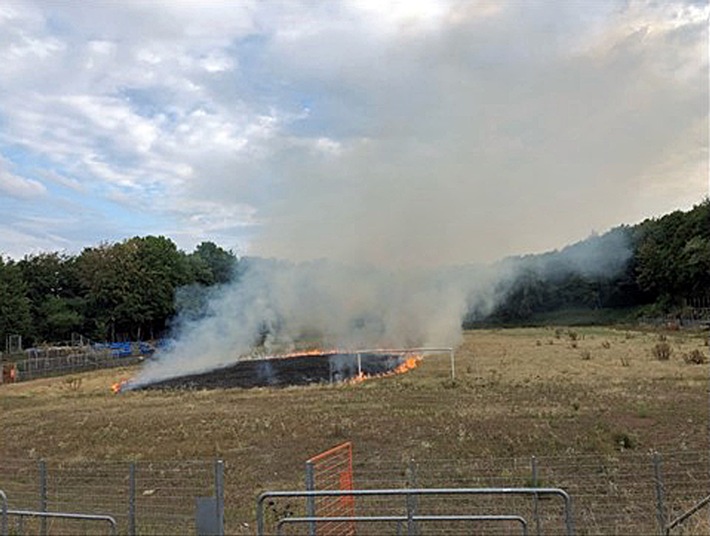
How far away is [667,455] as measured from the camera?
17891 millimetres

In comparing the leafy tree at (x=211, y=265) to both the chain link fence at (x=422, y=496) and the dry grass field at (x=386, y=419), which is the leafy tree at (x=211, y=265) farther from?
the chain link fence at (x=422, y=496)

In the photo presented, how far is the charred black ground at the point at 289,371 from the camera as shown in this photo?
4331 cm

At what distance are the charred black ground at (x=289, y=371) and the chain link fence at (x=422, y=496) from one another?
22.3 m

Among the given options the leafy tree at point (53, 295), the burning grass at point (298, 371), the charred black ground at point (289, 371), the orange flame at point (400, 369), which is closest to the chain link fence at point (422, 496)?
the orange flame at point (400, 369)

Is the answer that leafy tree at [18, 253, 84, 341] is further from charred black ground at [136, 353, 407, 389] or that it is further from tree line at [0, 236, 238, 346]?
charred black ground at [136, 353, 407, 389]

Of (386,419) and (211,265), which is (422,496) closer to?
(386,419)

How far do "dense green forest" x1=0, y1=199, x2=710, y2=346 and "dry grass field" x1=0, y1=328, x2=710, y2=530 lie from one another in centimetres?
4704

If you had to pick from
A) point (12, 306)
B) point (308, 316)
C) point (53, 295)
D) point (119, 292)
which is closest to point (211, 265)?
point (119, 292)

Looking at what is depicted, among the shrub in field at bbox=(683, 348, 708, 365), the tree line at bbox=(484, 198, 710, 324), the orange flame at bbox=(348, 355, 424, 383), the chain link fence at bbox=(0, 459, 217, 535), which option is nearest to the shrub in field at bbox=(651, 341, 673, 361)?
the shrub in field at bbox=(683, 348, 708, 365)

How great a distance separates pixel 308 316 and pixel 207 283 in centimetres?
4571

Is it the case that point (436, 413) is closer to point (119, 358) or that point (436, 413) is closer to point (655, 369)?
point (655, 369)

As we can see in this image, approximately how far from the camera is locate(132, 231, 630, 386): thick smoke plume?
60469 mm

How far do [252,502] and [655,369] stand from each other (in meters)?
27.7

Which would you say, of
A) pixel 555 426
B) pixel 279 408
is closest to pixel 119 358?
pixel 279 408
